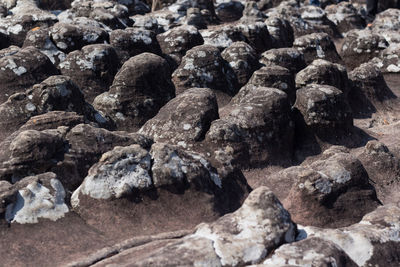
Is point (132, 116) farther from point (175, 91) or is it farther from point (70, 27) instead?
point (70, 27)

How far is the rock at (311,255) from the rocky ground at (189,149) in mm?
15

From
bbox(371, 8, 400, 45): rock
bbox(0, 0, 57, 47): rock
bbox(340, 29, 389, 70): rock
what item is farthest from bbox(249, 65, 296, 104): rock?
bbox(371, 8, 400, 45): rock

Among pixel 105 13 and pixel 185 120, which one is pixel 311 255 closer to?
pixel 185 120

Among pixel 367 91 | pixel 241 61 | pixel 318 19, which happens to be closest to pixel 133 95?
pixel 241 61

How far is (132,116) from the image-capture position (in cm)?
1209

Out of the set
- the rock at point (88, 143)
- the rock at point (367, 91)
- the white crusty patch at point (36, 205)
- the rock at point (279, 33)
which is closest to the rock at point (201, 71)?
the rock at point (367, 91)

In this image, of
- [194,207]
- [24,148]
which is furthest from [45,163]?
[194,207]

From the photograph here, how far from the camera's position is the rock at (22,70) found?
12148 millimetres

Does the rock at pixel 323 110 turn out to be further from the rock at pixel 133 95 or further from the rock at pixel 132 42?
the rock at pixel 132 42

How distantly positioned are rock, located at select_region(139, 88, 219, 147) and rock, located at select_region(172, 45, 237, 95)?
128 inches

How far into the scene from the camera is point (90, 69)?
13.1m

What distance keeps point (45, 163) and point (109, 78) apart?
578 cm

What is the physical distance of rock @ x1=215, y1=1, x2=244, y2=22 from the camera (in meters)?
24.2

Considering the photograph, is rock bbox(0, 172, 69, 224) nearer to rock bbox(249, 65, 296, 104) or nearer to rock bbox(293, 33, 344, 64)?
rock bbox(249, 65, 296, 104)
